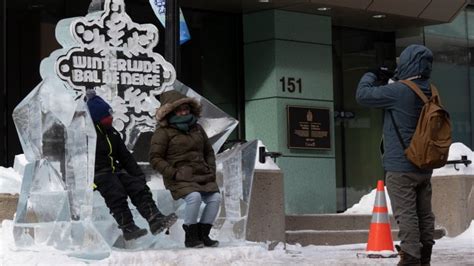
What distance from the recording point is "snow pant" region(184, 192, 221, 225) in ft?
29.5

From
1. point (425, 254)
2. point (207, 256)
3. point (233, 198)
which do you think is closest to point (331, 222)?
point (233, 198)

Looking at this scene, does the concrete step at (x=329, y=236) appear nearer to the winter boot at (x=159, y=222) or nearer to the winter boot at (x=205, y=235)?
the winter boot at (x=205, y=235)

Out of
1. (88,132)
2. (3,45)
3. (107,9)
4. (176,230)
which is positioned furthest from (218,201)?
(3,45)

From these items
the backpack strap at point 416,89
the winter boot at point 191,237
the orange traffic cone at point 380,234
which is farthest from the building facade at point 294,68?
the backpack strap at point 416,89

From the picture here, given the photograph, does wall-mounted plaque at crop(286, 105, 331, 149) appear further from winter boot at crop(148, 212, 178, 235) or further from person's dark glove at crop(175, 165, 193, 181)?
winter boot at crop(148, 212, 178, 235)

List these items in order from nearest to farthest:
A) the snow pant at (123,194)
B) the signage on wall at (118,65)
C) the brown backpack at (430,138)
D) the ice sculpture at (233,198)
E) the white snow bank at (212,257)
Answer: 1. the brown backpack at (430,138)
2. the white snow bank at (212,257)
3. the snow pant at (123,194)
4. the signage on wall at (118,65)
5. the ice sculpture at (233,198)

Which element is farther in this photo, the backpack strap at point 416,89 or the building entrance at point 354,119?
the building entrance at point 354,119

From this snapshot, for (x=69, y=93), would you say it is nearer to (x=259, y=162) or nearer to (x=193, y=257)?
(x=193, y=257)

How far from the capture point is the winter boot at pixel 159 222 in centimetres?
890

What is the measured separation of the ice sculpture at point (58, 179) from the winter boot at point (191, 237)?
0.86 m

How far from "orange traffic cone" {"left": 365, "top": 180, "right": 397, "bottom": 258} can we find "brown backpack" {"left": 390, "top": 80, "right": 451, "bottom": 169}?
3.42 m

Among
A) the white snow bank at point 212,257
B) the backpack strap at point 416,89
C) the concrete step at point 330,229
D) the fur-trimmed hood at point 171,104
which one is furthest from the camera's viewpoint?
the concrete step at point 330,229

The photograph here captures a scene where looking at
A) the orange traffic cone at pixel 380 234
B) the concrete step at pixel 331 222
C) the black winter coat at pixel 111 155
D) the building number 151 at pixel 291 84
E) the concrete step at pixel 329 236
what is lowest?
the concrete step at pixel 329 236

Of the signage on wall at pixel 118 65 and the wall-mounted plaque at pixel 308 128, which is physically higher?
the signage on wall at pixel 118 65
